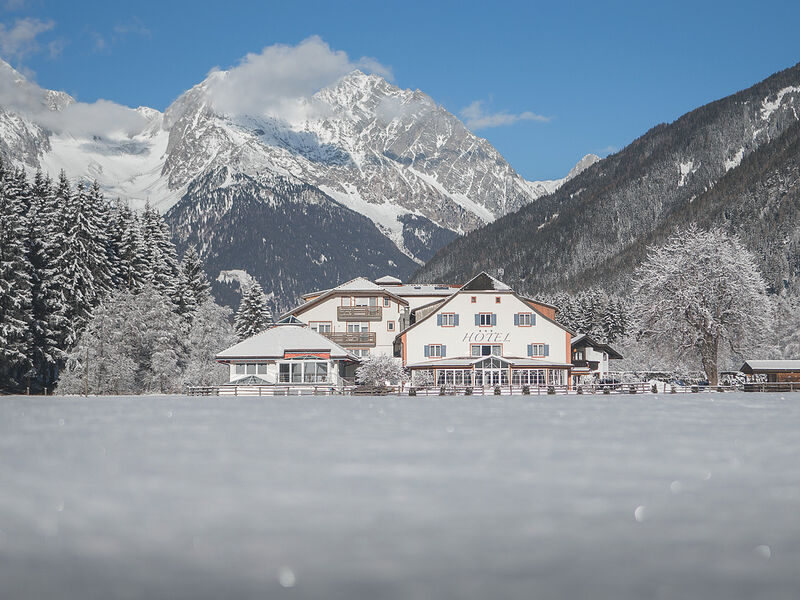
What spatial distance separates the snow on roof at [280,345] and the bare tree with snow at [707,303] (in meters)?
27.0

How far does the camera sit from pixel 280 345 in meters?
71.9

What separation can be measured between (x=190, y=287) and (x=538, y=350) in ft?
124

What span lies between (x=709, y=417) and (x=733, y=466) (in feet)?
57.7

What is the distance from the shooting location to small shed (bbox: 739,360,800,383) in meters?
73.2

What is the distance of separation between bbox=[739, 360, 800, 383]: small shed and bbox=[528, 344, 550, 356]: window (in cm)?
1815

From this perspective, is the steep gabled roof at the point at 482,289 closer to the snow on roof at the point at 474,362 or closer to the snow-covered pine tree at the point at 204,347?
the snow on roof at the point at 474,362

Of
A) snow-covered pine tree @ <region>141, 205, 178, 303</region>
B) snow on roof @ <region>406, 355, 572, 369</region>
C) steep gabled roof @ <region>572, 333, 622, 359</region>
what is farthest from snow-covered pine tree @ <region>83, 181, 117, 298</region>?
steep gabled roof @ <region>572, 333, 622, 359</region>

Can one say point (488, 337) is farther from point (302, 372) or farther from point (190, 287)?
point (190, 287)

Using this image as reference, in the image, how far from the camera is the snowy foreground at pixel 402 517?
9.72 m

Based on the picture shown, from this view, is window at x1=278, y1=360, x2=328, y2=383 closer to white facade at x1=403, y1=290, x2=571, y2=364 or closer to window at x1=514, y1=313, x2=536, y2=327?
white facade at x1=403, y1=290, x2=571, y2=364

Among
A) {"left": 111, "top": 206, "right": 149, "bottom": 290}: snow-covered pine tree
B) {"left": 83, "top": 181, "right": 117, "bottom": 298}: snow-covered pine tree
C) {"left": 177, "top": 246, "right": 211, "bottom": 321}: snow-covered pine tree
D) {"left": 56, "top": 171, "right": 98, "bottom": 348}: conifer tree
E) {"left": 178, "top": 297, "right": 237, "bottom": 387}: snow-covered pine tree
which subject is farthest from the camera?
{"left": 177, "top": 246, "right": 211, "bottom": 321}: snow-covered pine tree

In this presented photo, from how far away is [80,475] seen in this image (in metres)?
17.7

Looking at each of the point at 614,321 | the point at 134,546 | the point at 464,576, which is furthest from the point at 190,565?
the point at 614,321

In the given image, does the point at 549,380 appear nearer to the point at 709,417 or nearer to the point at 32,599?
the point at 709,417
